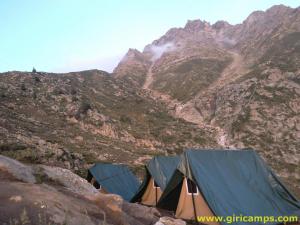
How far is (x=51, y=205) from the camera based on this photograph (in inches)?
381

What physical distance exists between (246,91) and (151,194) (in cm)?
7671

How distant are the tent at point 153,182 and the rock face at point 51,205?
9973 mm

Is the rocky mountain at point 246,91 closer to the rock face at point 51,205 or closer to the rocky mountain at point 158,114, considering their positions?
the rocky mountain at point 158,114

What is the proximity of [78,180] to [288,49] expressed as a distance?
122 metres

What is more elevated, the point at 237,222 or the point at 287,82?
the point at 287,82

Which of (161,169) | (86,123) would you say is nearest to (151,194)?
(161,169)

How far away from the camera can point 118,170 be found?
3169 cm

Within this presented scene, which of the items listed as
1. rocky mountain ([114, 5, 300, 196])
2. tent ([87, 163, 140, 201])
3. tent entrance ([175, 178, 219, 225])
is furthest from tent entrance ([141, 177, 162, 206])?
rocky mountain ([114, 5, 300, 196])

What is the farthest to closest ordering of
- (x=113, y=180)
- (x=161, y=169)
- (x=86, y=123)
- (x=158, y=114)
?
A: (x=158, y=114) → (x=86, y=123) → (x=113, y=180) → (x=161, y=169)

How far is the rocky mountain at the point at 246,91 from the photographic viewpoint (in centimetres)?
7525

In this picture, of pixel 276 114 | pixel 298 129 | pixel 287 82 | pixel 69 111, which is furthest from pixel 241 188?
pixel 287 82

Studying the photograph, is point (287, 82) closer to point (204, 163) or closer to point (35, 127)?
point (35, 127)

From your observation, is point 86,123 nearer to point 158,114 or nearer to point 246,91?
point 158,114

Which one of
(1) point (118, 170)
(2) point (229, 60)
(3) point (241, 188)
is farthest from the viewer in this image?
(2) point (229, 60)
